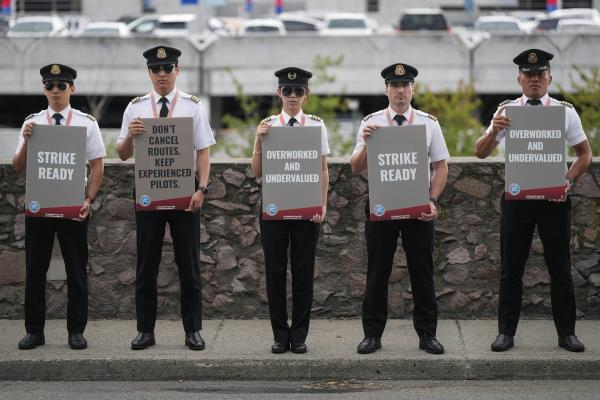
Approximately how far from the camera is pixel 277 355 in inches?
311

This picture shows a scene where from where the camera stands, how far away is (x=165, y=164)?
801 cm

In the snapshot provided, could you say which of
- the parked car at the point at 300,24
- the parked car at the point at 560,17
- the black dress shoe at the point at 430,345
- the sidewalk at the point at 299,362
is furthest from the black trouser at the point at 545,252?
the parked car at the point at 300,24

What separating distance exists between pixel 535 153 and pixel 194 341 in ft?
9.04

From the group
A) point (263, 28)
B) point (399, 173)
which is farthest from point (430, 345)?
point (263, 28)

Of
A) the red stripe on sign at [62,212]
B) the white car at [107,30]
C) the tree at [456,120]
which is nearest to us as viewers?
the red stripe on sign at [62,212]

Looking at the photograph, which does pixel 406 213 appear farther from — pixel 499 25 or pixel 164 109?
pixel 499 25

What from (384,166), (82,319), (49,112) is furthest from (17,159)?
(384,166)

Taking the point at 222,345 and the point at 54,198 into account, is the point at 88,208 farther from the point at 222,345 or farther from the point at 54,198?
the point at 222,345

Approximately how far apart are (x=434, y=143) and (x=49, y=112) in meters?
2.76

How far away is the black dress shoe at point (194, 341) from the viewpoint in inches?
317

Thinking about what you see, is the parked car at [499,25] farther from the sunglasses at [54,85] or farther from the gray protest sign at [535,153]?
the sunglasses at [54,85]

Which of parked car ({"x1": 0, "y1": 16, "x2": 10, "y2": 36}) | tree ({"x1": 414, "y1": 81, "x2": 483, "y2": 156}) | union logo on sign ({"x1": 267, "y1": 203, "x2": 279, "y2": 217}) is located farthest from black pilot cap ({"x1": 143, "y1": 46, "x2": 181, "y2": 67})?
parked car ({"x1": 0, "y1": 16, "x2": 10, "y2": 36})

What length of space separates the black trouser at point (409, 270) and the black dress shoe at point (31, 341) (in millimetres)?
2369

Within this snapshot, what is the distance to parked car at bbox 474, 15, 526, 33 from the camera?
51719 mm
